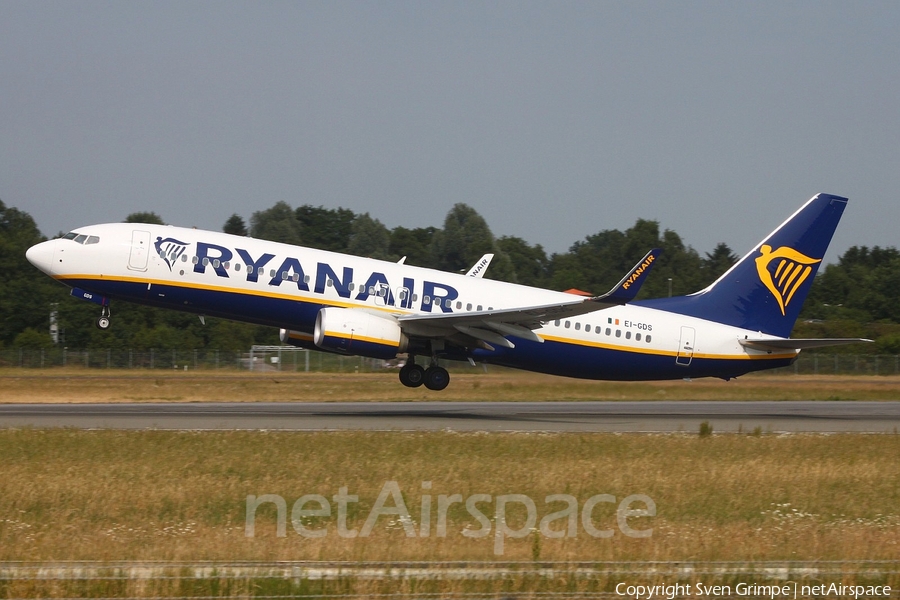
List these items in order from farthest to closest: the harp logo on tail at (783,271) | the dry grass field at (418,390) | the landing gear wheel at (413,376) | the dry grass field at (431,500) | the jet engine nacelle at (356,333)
→ the dry grass field at (418,390), the harp logo on tail at (783,271), the landing gear wheel at (413,376), the jet engine nacelle at (356,333), the dry grass field at (431,500)

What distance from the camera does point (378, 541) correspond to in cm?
1091

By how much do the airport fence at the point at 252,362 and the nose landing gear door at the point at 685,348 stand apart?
23.5m

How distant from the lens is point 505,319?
26.5 metres

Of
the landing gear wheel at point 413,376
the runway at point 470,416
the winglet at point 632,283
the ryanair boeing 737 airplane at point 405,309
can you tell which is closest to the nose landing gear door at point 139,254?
the ryanair boeing 737 airplane at point 405,309

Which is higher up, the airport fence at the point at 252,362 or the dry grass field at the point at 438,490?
the airport fence at the point at 252,362

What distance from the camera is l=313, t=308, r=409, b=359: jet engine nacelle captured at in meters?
25.4

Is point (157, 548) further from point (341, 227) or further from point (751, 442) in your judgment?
point (341, 227)

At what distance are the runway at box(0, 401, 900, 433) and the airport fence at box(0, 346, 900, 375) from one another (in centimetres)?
2040

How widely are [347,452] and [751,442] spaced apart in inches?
334

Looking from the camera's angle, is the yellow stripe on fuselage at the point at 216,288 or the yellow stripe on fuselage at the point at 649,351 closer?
the yellow stripe on fuselage at the point at 216,288

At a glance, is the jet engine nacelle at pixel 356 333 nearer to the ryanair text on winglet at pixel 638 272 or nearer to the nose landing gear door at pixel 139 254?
the nose landing gear door at pixel 139 254

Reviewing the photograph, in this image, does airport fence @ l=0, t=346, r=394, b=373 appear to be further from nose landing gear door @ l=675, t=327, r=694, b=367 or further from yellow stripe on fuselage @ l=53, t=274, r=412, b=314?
yellow stripe on fuselage @ l=53, t=274, r=412, b=314

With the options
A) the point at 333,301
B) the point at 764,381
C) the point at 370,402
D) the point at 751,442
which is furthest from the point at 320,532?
the point at 764,381

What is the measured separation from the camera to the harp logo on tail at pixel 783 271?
31539mm
